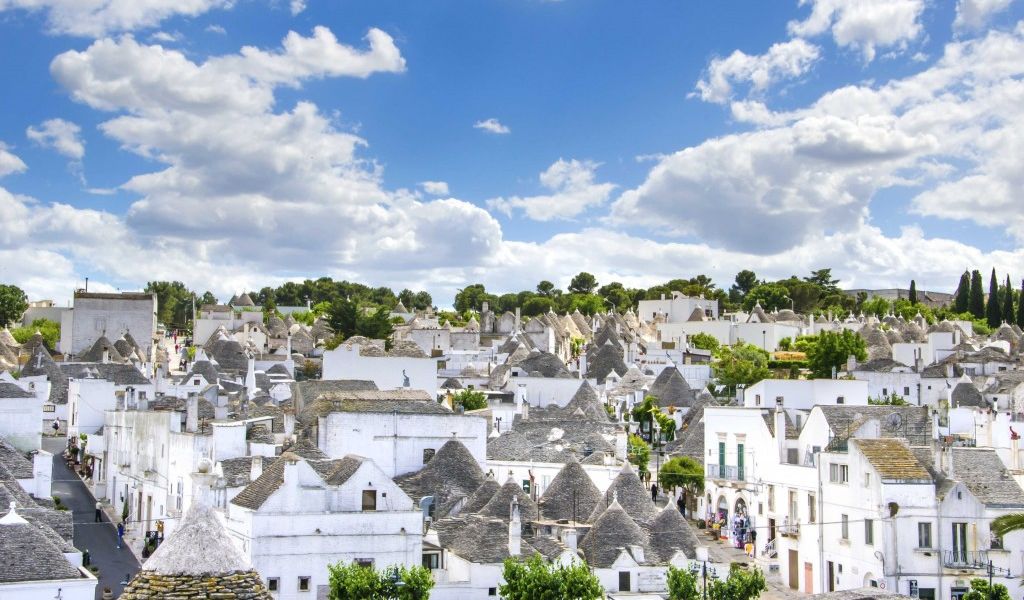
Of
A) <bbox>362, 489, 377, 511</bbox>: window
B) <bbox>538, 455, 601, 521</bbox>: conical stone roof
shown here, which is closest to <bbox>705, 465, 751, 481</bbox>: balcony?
<bbox>538, 455, 601, 521</bbox>: conical stone roof

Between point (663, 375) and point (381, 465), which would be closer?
point (381, 465)

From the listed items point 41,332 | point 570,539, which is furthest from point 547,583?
point 41,332

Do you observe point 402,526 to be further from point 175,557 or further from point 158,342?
point 158,342

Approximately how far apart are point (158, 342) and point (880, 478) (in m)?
79.9

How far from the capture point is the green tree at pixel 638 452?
60781mm

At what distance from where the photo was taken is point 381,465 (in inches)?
1957

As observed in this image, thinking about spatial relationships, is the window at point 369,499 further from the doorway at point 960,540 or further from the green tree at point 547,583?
the doorway at point 960,540

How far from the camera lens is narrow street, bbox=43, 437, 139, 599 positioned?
4059cm

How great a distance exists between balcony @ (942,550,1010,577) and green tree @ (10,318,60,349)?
81.7 metres

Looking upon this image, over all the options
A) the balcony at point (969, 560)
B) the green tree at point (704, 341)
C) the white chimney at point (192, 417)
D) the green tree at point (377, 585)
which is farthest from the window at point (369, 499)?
the green tree at point (704, 341)

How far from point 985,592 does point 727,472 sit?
1792 centimetres

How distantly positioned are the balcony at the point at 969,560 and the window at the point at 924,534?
0.66 meters

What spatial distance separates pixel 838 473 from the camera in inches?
Result: 1783

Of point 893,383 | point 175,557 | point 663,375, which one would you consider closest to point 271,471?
point 175,557
